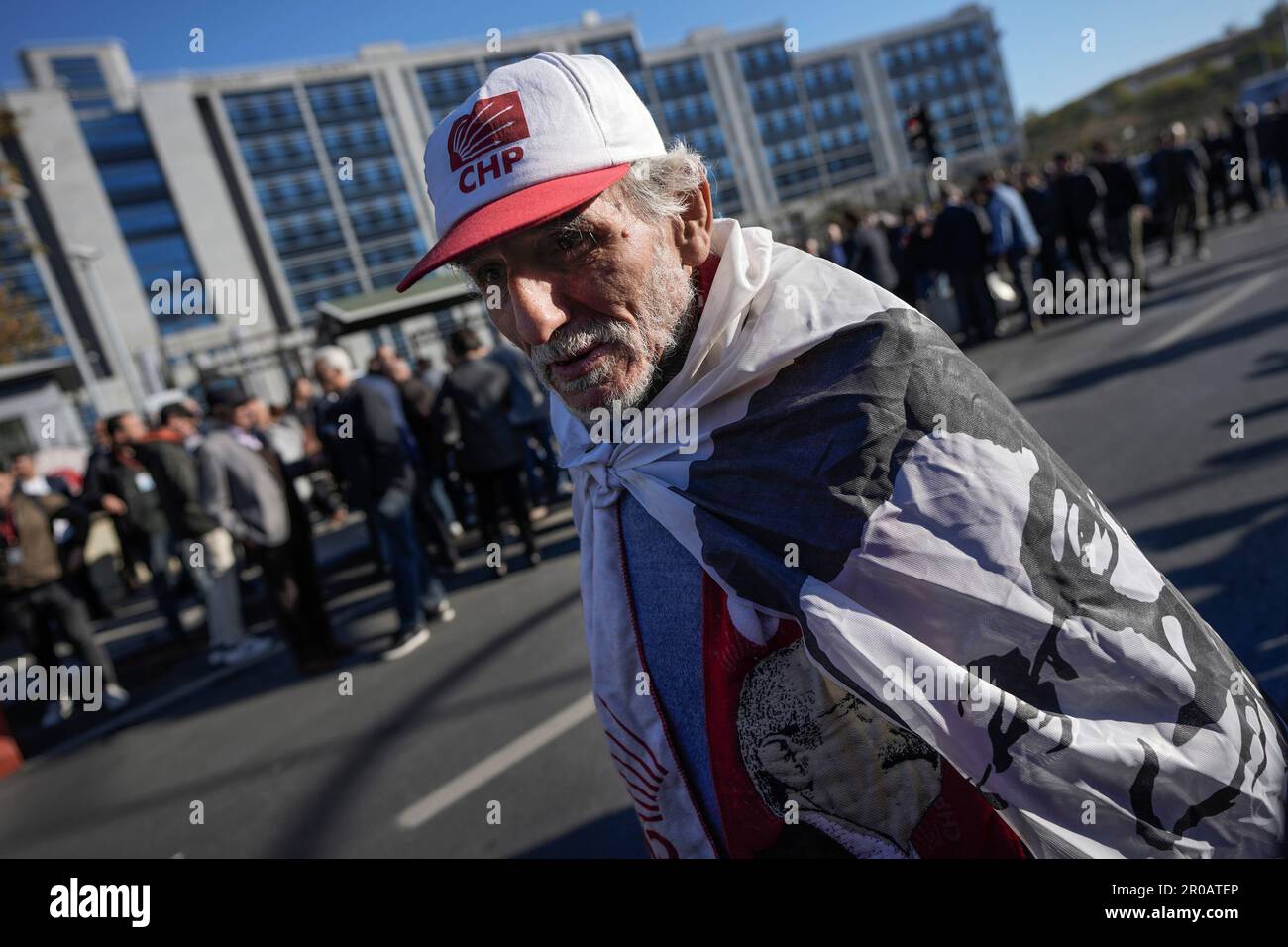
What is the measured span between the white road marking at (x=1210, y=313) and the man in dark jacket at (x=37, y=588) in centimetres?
918

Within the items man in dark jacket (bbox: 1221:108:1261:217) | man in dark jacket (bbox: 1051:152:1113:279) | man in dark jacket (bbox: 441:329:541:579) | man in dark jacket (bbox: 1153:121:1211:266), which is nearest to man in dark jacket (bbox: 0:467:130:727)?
man in dark jacket (bbox: 441:329:541:579)

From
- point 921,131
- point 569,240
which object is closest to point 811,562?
point 569,240

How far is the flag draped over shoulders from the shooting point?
0.91 metres

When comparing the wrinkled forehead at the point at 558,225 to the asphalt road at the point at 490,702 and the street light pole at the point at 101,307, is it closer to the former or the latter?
the asphalt road at the point at 490,702

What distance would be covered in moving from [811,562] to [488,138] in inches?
28.9

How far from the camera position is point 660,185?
1151mm

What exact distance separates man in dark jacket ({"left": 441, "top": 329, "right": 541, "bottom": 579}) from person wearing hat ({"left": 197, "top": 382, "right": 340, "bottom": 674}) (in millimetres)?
1312

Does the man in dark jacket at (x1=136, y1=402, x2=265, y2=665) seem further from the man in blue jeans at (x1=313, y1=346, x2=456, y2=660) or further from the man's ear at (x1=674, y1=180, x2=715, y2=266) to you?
the man's ear at (x1=674, y1=180, x2=715, y2=266)

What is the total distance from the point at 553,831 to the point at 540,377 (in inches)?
93.0

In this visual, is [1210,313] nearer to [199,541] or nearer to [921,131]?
[921,131]

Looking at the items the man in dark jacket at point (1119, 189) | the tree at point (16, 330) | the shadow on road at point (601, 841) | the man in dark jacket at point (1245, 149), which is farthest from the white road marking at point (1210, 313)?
the tree at point (16, 330)

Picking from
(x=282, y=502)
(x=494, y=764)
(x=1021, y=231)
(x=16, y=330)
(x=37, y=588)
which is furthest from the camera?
(x=16, y=330)

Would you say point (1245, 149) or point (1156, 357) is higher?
point (1245, 149)
